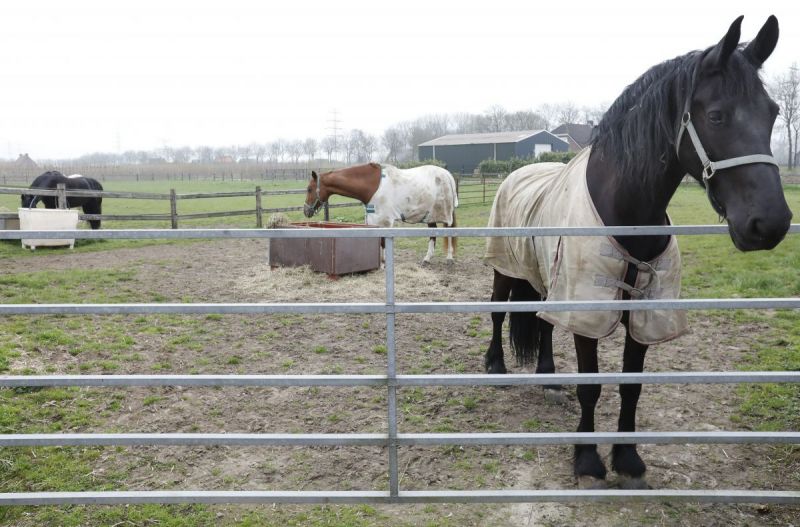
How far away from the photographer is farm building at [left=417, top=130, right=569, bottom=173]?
4919cm

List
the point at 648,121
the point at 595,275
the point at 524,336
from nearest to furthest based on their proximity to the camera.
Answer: the point at 648,121
the point at 595,275
the point at 524,336

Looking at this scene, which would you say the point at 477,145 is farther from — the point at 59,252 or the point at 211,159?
the point at 211,159

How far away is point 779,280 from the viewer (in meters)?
7.19

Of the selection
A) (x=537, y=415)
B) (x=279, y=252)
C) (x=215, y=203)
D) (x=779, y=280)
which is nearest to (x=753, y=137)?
(x=537, y=415)

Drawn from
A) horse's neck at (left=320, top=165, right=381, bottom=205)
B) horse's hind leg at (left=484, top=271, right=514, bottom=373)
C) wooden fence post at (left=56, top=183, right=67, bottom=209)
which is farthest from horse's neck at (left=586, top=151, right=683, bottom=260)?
wooden fence post at (left=56, top=183, right=67, bottom=209)

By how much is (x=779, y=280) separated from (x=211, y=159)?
98.6m

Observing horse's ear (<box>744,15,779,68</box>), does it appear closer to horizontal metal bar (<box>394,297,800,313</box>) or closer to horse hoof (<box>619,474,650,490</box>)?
horizontal metal bar (<box>394,297,800,313</box>)

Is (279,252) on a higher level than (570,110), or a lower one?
lower

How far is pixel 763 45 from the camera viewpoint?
2471 millimetres

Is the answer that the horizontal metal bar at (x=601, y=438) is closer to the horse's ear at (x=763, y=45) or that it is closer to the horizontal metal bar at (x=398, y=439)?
the horizontal metal bar at (x=398, y=439)

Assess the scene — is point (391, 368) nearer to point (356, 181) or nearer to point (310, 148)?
point (356, 181)

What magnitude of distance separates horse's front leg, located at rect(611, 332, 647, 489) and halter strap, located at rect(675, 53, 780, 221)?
895 mm

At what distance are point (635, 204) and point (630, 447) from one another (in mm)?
1331

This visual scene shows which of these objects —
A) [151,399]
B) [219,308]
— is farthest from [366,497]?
[151,399]
